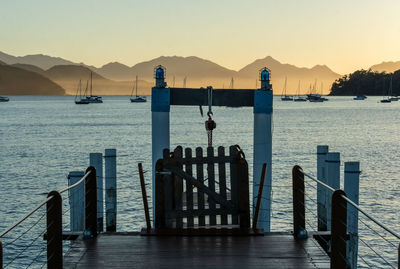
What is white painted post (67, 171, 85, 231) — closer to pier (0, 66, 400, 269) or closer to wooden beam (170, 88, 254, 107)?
pier (0, 66, 400, 269)

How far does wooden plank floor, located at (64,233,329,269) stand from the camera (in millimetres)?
8031

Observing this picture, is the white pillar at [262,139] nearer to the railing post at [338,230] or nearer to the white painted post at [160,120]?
the white painted post at [160,120]

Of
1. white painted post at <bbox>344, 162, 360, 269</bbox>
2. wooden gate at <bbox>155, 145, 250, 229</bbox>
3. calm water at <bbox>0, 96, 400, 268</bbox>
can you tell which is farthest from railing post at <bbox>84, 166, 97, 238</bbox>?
white painted post at <bbox>344, 162, 360, 269</bbox>

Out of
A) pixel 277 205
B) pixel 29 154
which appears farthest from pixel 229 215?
pixel 29 154

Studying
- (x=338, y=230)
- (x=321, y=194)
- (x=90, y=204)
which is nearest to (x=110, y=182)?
(x=90, y=204)

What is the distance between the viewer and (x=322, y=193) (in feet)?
38.1

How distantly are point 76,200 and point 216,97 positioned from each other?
3.79 meters

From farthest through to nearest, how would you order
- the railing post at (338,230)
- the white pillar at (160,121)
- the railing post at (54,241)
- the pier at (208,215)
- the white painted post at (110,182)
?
the white painted post at (110,182) < the white pillar at (160,121) < the pier at (208,215) < the railing post at (54,241) < the railing post at (338,230)

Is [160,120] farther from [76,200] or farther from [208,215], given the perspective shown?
[208,215]

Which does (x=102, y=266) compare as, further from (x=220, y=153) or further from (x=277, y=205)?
(x=277, y=205)

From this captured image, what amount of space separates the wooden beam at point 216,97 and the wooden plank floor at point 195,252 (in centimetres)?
337

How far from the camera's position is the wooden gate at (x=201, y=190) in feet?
31.7

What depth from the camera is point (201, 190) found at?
9.76 m

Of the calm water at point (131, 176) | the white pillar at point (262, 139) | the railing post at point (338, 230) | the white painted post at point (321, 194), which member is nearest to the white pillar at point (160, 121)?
the white pillar at point (262, 139)
